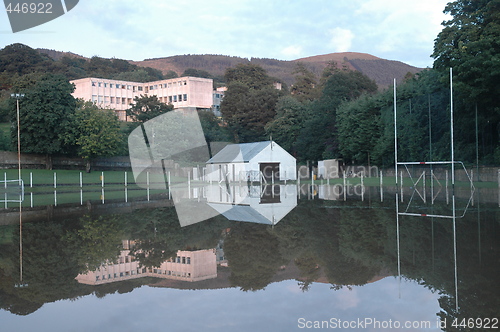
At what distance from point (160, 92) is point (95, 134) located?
56274 millimetres

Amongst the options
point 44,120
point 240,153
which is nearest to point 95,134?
point 44,120

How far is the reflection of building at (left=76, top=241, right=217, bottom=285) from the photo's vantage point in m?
7.27

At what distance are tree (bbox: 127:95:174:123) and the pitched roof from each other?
13.2 metres

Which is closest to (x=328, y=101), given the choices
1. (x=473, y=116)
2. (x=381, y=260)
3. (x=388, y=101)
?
(x=388, y=101)

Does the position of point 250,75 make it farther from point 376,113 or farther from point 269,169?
point 376,113

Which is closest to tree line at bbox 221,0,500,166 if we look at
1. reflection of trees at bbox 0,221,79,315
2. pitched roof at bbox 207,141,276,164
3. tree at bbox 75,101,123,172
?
pitched roof at bbox 207,141,276,164

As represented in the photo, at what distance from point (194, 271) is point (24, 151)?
4463cm

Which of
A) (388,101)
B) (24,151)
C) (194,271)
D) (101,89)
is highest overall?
(101,89)

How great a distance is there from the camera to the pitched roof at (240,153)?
158 ft

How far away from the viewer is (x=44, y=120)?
47.3 meters

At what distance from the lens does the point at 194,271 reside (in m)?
7.70

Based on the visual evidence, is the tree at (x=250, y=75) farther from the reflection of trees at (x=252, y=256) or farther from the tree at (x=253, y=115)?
the reflection of trees at (x=252, y=256)

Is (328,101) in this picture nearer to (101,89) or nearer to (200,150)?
(200,150)

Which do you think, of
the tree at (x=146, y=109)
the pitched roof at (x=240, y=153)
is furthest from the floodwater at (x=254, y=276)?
the tree at (x=146, y=109)
